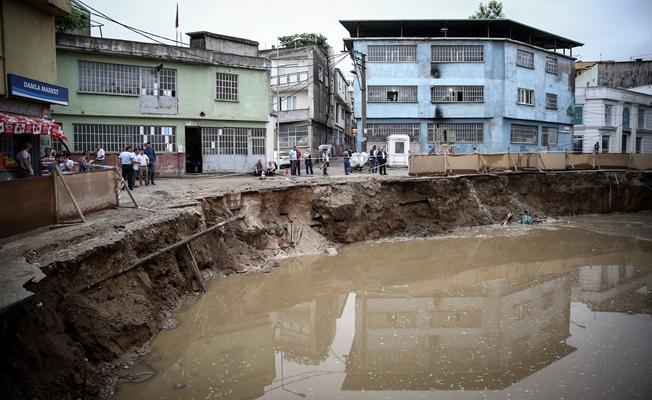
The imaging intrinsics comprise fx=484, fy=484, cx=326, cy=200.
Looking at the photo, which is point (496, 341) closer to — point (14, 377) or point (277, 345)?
point (277, 345)

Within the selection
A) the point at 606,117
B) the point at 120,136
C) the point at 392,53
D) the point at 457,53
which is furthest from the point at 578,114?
the point at 120,136

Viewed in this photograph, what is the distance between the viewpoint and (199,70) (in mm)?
25812

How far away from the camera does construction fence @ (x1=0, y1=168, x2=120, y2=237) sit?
864 centimetres

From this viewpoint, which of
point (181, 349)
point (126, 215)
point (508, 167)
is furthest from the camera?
point (508, 167)

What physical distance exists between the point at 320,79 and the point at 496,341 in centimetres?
3171

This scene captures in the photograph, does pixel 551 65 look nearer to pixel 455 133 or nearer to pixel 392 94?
pixel 455 133

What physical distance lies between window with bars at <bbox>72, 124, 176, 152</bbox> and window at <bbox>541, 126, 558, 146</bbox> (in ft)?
92.5

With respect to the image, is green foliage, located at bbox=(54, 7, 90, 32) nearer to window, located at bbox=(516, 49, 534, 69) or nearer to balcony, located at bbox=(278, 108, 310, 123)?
balcony, located at bbox=(278, 108, 310, 123)

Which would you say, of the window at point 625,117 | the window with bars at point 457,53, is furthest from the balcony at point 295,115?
the window at point 625,117

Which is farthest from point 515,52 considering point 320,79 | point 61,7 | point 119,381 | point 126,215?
point 119,381

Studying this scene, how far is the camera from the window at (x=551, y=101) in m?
37.8

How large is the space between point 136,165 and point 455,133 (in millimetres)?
23450

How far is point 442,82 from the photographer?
113 ft

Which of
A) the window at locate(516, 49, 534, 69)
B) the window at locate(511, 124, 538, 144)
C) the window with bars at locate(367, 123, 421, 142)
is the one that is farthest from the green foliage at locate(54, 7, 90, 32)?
the window at locate(511, 124, 538, 144)
